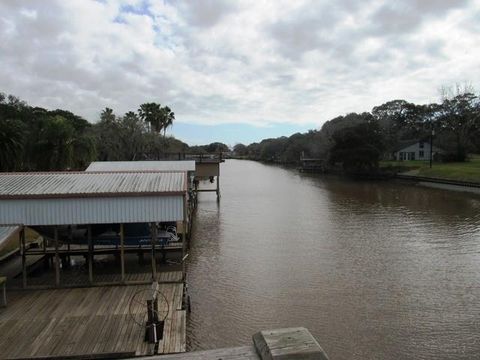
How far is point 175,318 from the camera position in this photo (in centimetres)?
1141

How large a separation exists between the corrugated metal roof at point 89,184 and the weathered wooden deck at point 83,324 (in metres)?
3.04

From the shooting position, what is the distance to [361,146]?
240ft

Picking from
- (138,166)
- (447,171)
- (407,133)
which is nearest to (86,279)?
(138,166)

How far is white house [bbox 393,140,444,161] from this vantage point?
90.9 m

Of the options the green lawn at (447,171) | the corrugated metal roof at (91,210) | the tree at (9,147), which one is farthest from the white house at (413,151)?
the corrugated metal roof at (91,210)

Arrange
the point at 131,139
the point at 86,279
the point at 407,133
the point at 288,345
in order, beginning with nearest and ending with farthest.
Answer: the point at 288,345 → the point at 86,279 → the point at 131,139 → the point at 407,133

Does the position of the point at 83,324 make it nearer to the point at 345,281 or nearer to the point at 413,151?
the point at 345,281

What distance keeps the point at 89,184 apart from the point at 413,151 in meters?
88.6

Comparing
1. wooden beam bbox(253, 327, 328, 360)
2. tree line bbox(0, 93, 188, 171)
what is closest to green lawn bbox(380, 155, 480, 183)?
tree line bbox(0, 93, 188, 171)

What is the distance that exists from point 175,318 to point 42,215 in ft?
17.9

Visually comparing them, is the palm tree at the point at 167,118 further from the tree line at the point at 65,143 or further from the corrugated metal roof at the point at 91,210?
the corrugated metal roof at the point at 91,210

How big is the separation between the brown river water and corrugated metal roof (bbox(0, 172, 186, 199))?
429cm

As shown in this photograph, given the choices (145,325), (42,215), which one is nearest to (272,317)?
(145,325)

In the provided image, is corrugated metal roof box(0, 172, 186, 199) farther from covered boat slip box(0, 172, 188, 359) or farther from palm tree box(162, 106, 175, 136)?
palm tree box(162, 106, 175, 136)
